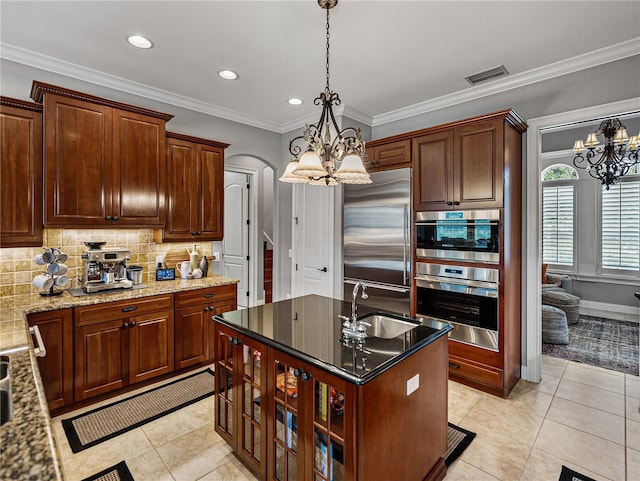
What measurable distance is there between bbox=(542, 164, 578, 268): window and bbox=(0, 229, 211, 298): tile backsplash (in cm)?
619

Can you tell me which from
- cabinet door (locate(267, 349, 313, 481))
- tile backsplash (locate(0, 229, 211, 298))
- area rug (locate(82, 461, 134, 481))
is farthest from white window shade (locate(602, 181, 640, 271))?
area rug (locate(82, 461, 134, 481))

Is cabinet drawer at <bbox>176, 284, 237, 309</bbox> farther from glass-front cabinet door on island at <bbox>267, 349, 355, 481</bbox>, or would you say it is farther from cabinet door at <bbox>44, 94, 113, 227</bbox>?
glass-front cabinet door on island at <bbox>267, 349, 355, 481</bbox>

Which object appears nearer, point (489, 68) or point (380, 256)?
point (489, 68)

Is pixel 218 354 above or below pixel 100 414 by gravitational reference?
above

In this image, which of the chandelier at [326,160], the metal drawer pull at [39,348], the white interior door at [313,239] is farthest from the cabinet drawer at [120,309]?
the chandelier at [326,160]

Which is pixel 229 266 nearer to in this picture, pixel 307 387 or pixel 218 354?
pixel 218 354

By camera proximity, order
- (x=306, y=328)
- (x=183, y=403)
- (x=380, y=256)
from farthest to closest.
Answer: (x=380, y=256) < (x=183, y=403) < (x=306, y=328)

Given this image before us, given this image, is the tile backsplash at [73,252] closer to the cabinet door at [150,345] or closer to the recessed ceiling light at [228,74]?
the cabinet door at [150,345]

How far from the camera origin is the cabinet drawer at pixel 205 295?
3.24 metres

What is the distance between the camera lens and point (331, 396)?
1.47 metres

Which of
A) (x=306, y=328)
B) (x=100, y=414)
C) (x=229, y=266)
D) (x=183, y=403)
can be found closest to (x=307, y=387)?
(x=306, y=328)

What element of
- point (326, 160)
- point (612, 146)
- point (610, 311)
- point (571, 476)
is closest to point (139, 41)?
point (326, 160)

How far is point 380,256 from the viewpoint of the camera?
3602mm

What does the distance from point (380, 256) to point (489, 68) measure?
2.01 m
